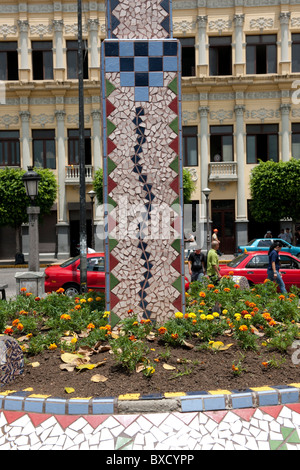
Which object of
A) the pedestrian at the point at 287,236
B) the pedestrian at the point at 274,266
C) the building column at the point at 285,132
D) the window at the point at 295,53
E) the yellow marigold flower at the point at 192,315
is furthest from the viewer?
the window at the point at 295,53

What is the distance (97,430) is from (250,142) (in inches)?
1092

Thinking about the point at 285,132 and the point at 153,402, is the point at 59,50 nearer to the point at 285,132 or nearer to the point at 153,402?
the point at 285,132

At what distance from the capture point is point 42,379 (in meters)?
4.67

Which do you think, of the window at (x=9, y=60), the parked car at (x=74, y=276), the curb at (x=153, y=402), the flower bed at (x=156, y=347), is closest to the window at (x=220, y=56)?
the window at (x=9, y=60)

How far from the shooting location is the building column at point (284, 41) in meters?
29.0

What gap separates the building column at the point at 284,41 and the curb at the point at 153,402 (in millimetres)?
28382

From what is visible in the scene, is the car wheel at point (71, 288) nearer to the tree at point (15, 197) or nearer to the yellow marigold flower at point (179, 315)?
the yellow marigold flower at point (179, 315)

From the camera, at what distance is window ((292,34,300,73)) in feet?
96.4

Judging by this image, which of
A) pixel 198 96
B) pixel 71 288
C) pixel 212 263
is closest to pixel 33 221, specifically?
pixel 71 288

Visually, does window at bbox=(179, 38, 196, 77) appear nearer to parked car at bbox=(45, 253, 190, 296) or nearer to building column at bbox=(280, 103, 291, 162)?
building column at bbox=(280, 103, 291, 162)
